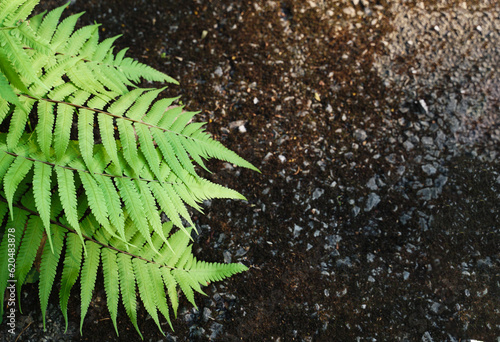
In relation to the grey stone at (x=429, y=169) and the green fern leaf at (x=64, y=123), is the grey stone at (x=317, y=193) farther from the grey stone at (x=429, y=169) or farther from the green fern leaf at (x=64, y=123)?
the green fern leaf at (x=64, y=123)

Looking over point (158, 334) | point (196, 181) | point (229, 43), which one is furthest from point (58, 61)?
point (158, 334)

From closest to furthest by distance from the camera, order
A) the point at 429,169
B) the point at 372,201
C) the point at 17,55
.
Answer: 1. the point at 17,55
2. the point at 372,201
3. the point at 429,169

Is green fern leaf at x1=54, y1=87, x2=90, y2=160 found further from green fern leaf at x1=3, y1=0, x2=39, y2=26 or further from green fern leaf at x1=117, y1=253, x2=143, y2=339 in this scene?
green fern leaf at x1=117, y1=253, x2=143, y2=339

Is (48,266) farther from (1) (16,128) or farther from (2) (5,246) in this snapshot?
(1) (16,128)

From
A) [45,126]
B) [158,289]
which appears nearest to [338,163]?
[158,289]

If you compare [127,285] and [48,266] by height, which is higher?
[127,285]

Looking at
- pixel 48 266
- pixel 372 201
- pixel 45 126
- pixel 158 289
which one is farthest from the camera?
pixel 372 201

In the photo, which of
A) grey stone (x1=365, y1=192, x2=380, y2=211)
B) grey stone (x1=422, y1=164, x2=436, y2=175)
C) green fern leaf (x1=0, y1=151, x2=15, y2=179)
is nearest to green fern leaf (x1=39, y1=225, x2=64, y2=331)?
green fern leaf (x1=0, y1=151, x2=15, y2=179)

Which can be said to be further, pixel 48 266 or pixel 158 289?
pixel 158 289
